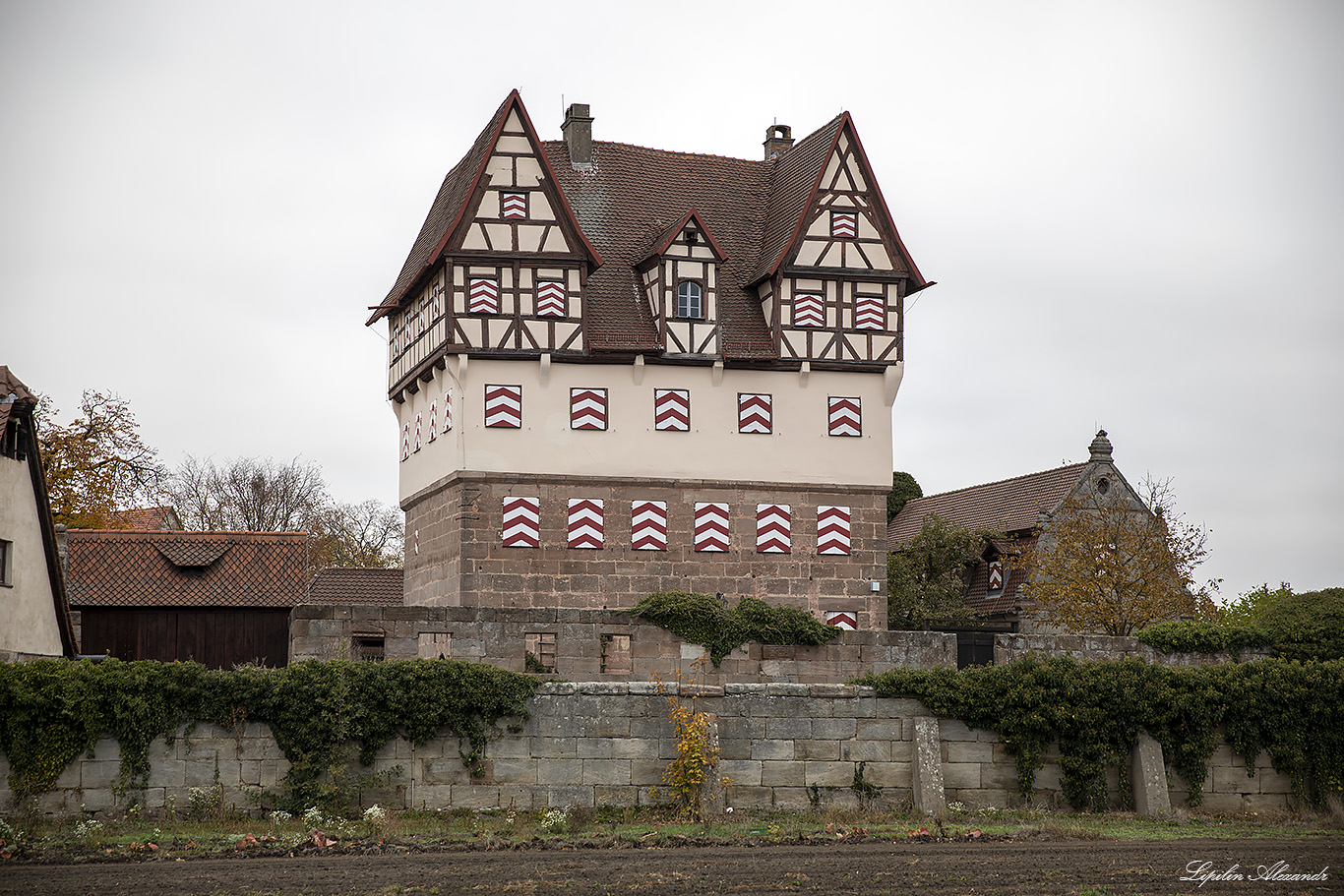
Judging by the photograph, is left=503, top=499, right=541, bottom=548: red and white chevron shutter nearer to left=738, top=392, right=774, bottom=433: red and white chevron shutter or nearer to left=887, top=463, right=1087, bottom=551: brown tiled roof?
left=738, top=392, right=774, bottom=433: red and white chevron shutter

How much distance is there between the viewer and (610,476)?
89.4 feet

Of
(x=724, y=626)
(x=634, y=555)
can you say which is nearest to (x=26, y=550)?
(x=634, y=555)

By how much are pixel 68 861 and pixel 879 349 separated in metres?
18.9

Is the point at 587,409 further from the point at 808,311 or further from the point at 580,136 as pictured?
the point at 580,136

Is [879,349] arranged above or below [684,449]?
above

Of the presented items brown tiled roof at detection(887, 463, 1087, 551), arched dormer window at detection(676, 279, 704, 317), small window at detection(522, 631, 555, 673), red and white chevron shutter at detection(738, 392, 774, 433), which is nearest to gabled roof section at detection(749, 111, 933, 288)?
arched dormer window at detection(676, 279, 704, 317)

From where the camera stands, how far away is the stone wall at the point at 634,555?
26.7 metres

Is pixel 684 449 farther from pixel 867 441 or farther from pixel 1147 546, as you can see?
pixel 1147 546

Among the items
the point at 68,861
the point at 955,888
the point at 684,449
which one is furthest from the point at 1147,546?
the point at 68,861

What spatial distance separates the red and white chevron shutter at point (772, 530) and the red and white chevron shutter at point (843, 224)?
5.49 metres

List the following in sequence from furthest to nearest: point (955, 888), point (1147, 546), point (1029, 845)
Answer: point (1147, 546)
point (1029, 845)
point (955, 888)

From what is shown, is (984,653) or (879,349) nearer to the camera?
(984,653)

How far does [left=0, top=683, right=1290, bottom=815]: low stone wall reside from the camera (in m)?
16.1

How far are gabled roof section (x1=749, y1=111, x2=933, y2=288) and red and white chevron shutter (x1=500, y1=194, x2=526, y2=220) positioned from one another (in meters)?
4.94
